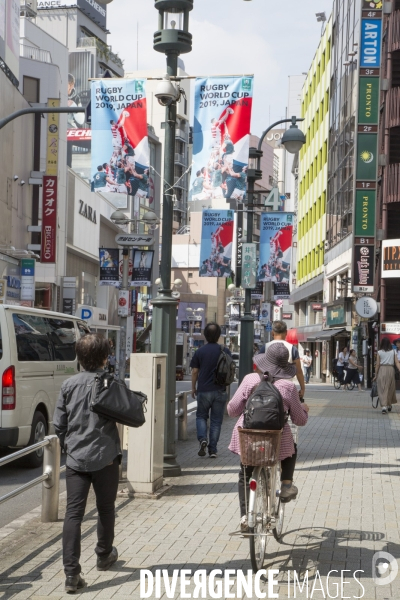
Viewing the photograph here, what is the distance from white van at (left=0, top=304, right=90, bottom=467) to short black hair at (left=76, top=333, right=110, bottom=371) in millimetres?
5543

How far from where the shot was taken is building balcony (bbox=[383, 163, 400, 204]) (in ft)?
136

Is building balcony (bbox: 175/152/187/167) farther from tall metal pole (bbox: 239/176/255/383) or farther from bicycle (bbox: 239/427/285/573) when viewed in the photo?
bicycle (bbox: 239/427/285/573)

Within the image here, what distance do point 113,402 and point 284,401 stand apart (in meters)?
1.81

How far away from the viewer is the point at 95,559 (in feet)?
22.0

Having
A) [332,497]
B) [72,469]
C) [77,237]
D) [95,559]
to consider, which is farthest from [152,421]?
[77,237]

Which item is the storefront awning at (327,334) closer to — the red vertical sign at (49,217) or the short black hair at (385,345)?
the red vertical sign at (49,217)

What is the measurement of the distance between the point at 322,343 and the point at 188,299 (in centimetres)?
5419

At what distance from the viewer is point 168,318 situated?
10953mm

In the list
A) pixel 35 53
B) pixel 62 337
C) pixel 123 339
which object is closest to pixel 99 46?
pixel 35 53

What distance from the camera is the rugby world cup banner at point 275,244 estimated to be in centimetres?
2641

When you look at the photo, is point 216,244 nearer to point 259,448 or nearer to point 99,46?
point 259,448

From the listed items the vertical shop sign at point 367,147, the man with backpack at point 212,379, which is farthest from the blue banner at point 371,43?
the man with backpack at point 212,379

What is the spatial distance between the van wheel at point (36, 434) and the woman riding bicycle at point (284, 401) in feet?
17.9

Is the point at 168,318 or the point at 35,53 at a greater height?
the point at 35,53
